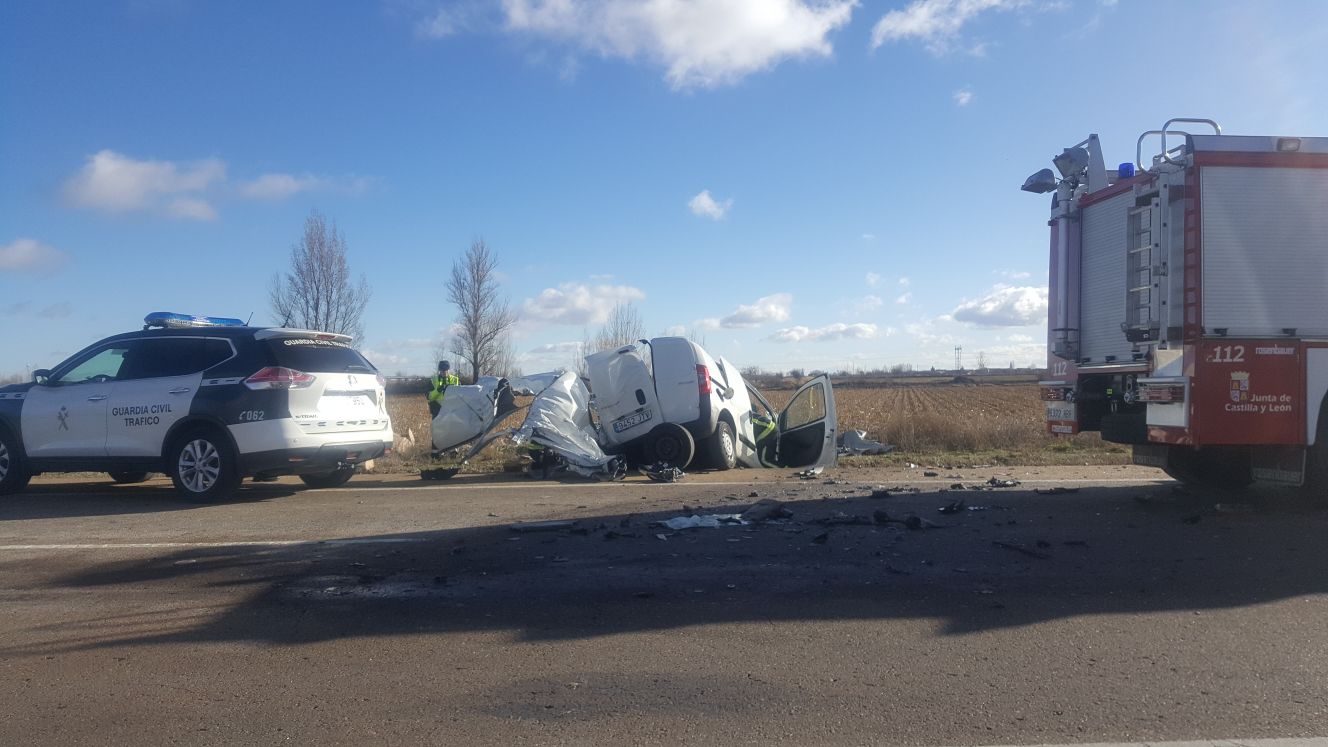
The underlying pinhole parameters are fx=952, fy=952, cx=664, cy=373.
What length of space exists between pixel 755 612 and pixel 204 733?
299cm

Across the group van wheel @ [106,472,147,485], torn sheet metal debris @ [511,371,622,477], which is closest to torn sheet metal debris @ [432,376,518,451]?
torn sheet metal debris @ [511,371,622,477]

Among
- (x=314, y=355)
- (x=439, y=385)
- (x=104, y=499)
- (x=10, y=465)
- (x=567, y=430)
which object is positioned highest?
(x=314, y=355)

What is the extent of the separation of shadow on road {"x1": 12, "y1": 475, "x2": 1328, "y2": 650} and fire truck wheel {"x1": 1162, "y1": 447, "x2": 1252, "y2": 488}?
0.60 meters

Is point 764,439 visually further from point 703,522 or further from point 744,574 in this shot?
point 744,574

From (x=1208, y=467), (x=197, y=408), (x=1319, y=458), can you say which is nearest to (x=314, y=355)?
(x=197, y=408)

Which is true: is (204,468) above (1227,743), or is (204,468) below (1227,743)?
above

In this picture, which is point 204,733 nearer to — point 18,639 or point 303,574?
point 18,639

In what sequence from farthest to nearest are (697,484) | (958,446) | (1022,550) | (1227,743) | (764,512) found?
1. (958,446)
2. (697,484)
3. (764,512)
4. (1022,550)
5. (1227,743)

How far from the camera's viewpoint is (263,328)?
10.7 m

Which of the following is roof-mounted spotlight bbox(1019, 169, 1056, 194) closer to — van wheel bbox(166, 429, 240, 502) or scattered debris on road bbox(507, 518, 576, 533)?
scattered debris on road bbox(507, 518, 576, 533)

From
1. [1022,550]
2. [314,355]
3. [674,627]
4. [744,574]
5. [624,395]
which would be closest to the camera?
[674,627]

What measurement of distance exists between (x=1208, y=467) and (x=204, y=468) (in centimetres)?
1057

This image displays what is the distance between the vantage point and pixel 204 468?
10.2 m

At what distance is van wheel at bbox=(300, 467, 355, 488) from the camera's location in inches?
470
